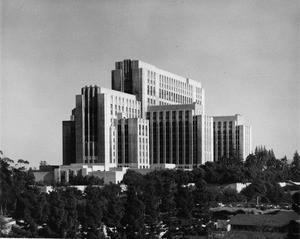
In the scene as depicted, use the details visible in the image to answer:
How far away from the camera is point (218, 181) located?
39.1m

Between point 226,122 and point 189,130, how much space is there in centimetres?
725

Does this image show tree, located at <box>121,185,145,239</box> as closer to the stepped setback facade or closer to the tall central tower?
the stepped setback facade

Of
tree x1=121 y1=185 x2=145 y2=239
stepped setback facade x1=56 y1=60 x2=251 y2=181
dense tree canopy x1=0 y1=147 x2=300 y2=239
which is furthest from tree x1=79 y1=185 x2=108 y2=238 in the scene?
stepped setback facade x1=56 y1=60 x2=251 y2=181

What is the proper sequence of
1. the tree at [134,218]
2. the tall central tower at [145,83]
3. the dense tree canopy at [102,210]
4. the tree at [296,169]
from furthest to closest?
the tall central tower at [145,83], the tree at [296,169], the tree at [134,218], the dense tree canopy at [102,210]

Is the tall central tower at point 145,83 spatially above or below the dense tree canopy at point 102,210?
above

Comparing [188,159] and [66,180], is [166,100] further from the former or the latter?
[66,180]

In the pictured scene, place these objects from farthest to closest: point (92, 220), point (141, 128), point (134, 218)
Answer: point (141, 128) < point (134, 218) < point (92, 220)

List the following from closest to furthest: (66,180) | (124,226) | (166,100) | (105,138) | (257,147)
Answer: (124,226)
(66,180)
(105,138)
(166,100)
(257,147)

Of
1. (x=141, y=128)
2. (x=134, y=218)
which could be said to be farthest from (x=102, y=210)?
(x=141, y=128)

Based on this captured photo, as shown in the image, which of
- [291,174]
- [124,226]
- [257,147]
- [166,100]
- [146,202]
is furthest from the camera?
[257,147]

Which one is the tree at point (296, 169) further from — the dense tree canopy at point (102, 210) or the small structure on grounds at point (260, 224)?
the small structure on grounds at point (260, 224)

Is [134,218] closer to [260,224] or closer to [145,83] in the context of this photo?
[260,224]

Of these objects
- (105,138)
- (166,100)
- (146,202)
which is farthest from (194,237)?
(166,100)

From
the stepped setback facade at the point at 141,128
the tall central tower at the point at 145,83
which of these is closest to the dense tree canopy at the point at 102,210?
the stepped setback facade at the point at 141,128
